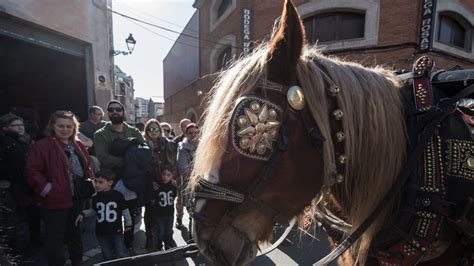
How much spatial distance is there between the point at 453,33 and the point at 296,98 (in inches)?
454

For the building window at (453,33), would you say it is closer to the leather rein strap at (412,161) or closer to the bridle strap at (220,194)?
the leather rein strap at (412,161)

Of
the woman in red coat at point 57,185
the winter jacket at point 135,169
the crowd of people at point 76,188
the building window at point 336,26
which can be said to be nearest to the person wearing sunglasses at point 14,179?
the crowd of people at point 76,188

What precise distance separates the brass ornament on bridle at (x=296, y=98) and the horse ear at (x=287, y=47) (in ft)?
0.16

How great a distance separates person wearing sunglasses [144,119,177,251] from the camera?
3602 millimetres

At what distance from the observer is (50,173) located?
8.83 ft

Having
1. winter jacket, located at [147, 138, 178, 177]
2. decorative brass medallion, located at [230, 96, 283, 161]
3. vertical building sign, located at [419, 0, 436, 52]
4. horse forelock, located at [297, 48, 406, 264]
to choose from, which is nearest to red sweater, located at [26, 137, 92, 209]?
winter jacket, located at [147, 138, 178, 177]

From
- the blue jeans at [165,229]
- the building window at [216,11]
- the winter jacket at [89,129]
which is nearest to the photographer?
the blue jeans at [165,229]

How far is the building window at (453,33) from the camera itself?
8.82 meters

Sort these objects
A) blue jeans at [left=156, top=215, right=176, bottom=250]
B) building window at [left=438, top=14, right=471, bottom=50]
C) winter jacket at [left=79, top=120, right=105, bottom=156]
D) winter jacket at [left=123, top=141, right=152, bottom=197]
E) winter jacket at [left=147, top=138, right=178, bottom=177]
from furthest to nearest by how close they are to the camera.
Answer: building window at [left=438, top=14, right=471, bottom=50], winter jacket at [left=79, top=120, right=105, bottom=156], winter jacket at [left=147, top=138, right=178, bottom=177], blue jeans at [left=156, top=215, right=176, bottom=250], winter jacket at [left=123, top=141, right=152, bottom=197]

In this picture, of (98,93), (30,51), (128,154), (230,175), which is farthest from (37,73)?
(230,175)

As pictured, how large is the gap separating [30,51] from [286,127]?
7706mm

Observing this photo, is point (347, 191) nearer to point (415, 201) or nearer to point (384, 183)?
point (384, 183)

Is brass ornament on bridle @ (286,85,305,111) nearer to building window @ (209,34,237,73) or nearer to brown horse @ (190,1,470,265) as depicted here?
brown horse @ (190,1,470,265)

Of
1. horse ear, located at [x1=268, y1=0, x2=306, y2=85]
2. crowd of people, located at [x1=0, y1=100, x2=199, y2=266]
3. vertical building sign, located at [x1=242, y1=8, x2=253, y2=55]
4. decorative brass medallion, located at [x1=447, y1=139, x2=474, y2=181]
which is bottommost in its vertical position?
crowd of people, located at [x1=0, y1=100, x2=199, y2=266]
